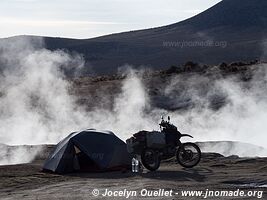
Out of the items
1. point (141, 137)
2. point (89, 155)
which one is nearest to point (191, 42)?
point (141, 137)

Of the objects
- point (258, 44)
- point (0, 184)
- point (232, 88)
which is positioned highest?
point (258, 44)

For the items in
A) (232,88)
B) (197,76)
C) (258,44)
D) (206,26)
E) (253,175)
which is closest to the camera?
(253,175)

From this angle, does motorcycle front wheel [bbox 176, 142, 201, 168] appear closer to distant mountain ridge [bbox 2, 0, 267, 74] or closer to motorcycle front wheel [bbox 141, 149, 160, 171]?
motorcycle front wheel [bbox 141, 149, 160, 171]

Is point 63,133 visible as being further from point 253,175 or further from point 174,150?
point 253,175

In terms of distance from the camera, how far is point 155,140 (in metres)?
17.9

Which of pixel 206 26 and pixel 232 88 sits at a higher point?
pixel 206 26

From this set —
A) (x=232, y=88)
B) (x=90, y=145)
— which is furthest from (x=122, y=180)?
(x=232, y=88)

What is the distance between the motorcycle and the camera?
1770 cm

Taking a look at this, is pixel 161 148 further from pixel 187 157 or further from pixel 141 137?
pixel 187 157

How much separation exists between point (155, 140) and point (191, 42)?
109445 millimetres

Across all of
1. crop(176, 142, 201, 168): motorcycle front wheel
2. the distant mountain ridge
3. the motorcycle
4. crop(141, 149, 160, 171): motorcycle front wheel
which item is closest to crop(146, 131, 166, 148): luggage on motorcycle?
the motorcycle

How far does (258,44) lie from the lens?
119m

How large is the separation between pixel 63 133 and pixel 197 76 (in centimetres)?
1342

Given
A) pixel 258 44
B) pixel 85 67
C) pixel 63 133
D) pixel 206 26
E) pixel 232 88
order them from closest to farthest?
pixel 63 133, pixel 232 88, pixel 85 67, pixel 258 44, pixel 206 26
